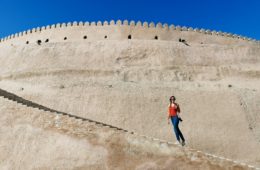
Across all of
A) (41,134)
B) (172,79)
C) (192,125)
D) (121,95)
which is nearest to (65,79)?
(121,95)

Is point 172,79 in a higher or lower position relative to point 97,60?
lower

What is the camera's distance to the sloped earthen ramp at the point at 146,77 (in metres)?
17.2

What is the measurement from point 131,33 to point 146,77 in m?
Answer: 4.53

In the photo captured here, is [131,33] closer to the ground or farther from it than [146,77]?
farther from it

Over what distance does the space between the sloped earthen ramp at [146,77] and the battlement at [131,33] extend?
0.06 metres

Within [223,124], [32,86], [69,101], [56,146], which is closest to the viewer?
[56,146]

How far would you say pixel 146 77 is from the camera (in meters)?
21.6

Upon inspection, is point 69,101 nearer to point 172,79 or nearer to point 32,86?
point 32,86

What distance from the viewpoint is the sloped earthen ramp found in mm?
17172

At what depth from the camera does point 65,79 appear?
21078 mm

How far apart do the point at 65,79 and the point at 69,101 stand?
264cm

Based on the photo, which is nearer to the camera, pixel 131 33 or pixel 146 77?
pixel 146 77

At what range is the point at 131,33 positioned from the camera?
2511 cm

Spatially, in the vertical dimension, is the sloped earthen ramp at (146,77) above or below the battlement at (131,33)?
below
